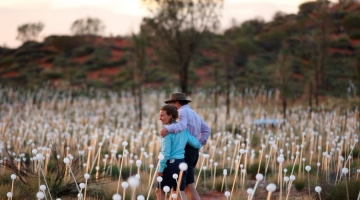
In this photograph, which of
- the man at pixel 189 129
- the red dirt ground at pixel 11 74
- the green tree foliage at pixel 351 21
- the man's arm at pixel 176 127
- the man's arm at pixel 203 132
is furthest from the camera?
the red dirt ground at pixel 11 74

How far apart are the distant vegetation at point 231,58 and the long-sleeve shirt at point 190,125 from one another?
15799mm

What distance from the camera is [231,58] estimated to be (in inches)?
1093

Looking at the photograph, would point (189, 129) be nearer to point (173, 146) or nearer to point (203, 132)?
point (203, 132)

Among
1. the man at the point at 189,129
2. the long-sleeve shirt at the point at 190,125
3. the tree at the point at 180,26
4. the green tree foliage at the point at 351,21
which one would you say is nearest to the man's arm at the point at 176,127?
the long-sleeve shirt at the point at 190,125

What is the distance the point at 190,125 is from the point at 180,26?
1636 centimetres

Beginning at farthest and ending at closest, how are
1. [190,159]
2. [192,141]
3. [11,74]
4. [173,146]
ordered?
[11,74]
[190,159]
[192,141]
[173,146]

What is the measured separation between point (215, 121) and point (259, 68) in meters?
24.7

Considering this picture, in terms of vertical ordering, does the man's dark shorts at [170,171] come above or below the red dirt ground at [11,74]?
below

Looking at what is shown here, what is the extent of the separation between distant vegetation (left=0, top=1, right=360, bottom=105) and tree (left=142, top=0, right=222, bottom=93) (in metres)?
0.10

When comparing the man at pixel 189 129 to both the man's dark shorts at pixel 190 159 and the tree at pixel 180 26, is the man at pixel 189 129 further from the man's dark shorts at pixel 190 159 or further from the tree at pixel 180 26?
the tree at pixel 180 26

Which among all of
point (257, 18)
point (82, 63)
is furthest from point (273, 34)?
point (82, 63)

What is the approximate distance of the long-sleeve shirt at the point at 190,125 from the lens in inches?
239

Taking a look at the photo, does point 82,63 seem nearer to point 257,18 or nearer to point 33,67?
point 33,67

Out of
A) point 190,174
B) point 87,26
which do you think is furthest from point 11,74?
point 190,174
